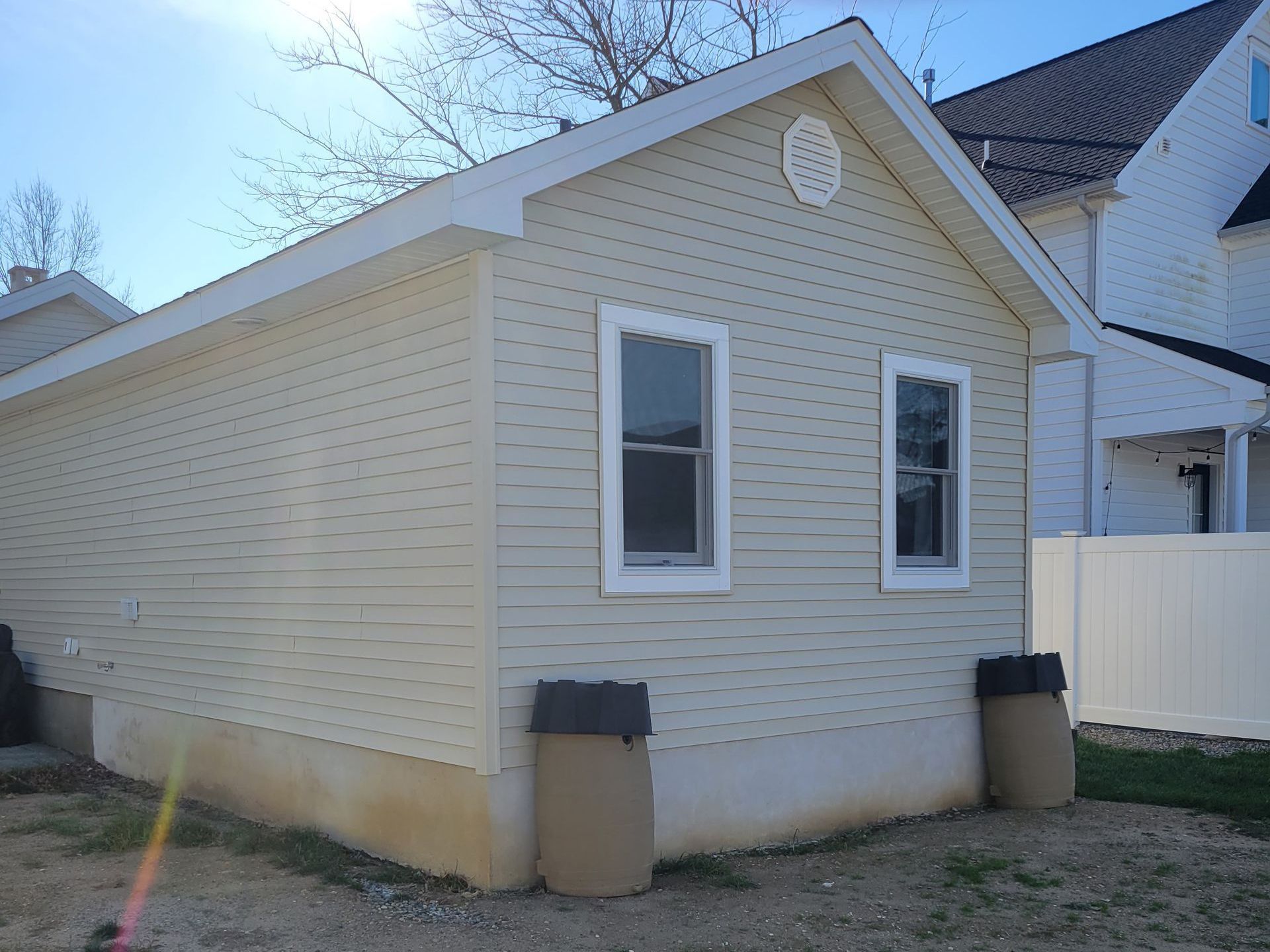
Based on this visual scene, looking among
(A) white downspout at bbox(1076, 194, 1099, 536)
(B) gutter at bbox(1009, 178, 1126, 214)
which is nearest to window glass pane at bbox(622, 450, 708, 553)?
(B) gutter at bbox(1009, 178, 1126, 214)

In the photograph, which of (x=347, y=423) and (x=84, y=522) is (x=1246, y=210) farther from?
(x=84, y=522)

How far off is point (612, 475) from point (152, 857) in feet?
11.0

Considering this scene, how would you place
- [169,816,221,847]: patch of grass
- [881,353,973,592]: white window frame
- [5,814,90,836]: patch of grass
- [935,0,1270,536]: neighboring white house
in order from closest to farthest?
[169,816,221,847]: patch of grass < [5,814,90,836]: patch of grass < [881,353,973,592]: white window frame < [935,0,1270,536]: neighboring white house

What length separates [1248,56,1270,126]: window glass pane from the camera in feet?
50.8

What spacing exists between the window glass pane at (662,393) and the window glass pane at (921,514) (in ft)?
6.24

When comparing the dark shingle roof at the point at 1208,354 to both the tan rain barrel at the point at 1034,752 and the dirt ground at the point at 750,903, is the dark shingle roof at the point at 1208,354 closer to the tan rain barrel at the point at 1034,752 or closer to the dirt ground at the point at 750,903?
the tan rain barrel at the point at 1034,752

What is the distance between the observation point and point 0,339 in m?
14.9

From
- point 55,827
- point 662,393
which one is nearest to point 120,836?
point 55,827

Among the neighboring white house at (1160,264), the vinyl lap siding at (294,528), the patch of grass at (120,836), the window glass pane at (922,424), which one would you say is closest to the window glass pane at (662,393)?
the vinyl lap siding at (294,528)

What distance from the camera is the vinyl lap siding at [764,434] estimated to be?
584cm

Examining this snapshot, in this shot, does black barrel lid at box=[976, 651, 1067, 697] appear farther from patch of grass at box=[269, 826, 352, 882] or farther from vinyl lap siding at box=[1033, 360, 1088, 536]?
vinyl lap siding at box=[1033, 360, 1088, 536]

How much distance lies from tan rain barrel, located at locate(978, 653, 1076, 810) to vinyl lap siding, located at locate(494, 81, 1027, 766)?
→ 28cm

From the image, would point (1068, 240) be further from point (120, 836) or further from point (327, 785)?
point (120, 836)

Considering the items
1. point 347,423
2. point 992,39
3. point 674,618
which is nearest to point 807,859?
point 674,618
